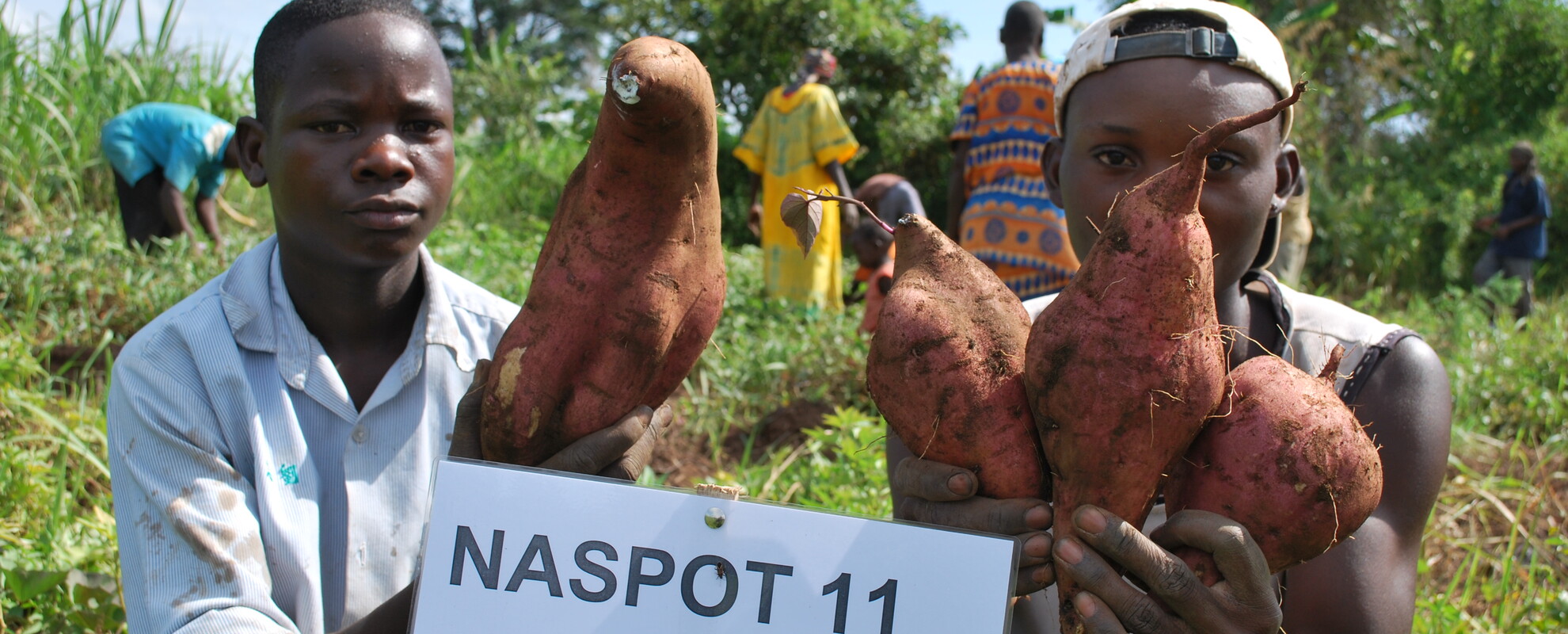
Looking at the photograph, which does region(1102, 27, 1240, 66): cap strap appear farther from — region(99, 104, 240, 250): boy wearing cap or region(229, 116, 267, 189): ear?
region(99, 104, 240, 250): boy wearing cap

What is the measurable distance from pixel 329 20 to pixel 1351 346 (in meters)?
1.63

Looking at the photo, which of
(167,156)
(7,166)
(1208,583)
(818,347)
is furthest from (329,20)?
(7,166)

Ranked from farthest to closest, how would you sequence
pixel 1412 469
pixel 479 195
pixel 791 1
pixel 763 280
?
pixel 791 1, pixel 479 195, pixel 763 280, pixel 1412 469

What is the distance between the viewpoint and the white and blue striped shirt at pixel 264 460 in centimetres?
131

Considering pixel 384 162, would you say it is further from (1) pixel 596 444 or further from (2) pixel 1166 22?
(2) pixel 1166 22

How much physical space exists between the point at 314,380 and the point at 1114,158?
4.11 feet

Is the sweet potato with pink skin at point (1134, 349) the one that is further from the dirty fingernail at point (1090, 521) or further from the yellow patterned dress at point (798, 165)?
the yellow patterned dress at point (798, 165)

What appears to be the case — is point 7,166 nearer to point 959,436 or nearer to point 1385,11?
point 959,436

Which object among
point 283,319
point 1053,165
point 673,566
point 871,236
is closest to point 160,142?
point 871,236

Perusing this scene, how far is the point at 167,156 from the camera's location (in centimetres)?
469

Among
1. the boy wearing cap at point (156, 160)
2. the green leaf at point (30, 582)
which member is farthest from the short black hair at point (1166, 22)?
the boy wearing cap at point (156, 160)

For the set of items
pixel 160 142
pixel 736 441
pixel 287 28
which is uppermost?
pixel 287 28

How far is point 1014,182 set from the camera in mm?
3547

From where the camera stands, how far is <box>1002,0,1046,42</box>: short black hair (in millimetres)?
3824
